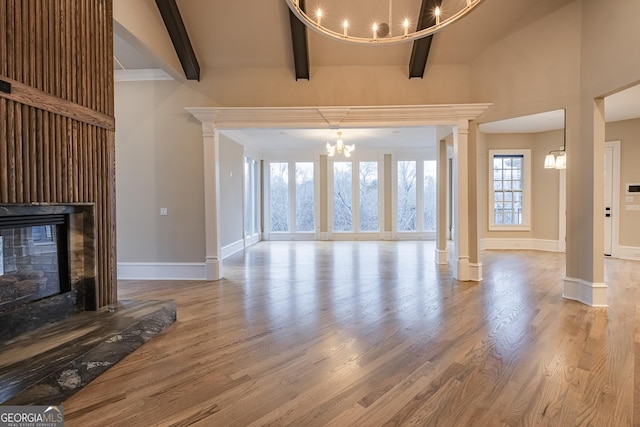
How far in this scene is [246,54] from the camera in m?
4.65

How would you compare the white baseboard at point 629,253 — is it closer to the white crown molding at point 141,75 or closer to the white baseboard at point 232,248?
the white baseboard at point 232,248

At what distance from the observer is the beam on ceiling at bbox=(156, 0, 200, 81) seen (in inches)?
154

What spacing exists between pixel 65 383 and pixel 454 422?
2.34 metres

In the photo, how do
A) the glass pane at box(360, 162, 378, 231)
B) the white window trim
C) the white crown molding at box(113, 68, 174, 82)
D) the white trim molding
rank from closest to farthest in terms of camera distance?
1. the white trim molding
2. the white crown molding at box(113, 68, 174, 82)
3. the white window trim
4. the glass pane at box(360, 162, 378, 231)

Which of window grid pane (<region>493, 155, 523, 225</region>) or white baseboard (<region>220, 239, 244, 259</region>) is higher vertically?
window grid pane (<region>493, 155, 523, 225</region>)

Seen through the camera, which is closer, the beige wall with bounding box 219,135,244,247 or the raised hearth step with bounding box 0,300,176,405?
the raised hearth step with bounding box 0,300,176,405

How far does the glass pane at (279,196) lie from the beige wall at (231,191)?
72.2 inches

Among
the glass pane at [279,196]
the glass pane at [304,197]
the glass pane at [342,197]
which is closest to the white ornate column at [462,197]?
the glass pane at [342,197]

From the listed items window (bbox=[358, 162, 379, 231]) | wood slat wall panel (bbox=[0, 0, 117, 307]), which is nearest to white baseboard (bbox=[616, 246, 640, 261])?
window (bbox=[358, 162, 379, 231])

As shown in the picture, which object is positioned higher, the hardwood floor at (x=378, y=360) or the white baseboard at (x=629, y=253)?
the white baseboard at (x=629, y=253)

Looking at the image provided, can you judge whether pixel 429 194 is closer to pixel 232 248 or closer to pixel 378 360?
pixel 232 248

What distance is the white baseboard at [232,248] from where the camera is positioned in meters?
6.87

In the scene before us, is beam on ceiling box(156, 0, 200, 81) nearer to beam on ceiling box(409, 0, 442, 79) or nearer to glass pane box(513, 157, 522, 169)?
beam on ceiling box(409, 0, 442, 79)

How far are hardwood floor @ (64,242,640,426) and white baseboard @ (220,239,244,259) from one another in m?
2.33
